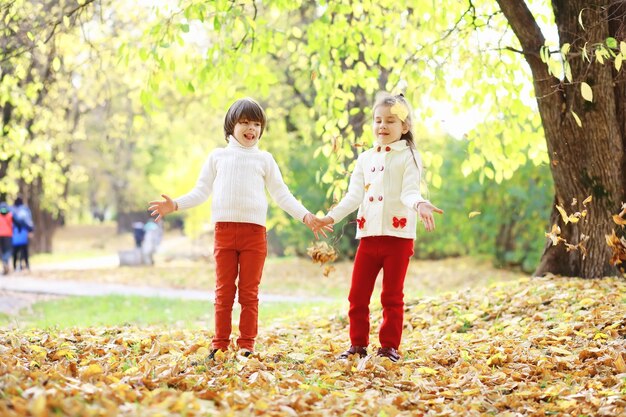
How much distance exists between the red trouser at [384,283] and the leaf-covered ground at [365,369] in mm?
245

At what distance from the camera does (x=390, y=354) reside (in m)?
4.77

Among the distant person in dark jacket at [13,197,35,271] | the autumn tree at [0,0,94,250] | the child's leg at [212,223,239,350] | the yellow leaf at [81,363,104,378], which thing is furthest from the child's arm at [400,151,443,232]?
the distant person in dark jacket at [13,197,35,271]

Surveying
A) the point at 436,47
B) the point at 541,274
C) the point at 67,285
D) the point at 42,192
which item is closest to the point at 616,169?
the point at 541,274

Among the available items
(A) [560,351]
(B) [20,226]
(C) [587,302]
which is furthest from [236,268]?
(B) [20,226]

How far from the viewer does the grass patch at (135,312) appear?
857 centimetres

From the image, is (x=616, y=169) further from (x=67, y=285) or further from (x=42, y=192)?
(x=42, y=192)

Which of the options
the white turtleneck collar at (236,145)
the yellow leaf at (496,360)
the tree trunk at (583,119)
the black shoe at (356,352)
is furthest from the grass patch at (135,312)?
the yellow leaf at (496,360)

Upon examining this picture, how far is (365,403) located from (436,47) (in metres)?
4.80

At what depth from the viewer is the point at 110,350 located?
5.12 meters

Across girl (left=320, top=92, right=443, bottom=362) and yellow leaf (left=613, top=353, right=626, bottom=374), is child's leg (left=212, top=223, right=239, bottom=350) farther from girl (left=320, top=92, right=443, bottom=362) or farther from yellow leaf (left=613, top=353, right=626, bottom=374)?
yellow leaf (left=613, top=353, right=626, bottom=374)

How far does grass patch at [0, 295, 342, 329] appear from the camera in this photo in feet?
28.1

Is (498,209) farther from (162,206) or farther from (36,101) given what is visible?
(162,206)

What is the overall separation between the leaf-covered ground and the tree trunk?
0.72 meters

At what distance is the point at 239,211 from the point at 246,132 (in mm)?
526
